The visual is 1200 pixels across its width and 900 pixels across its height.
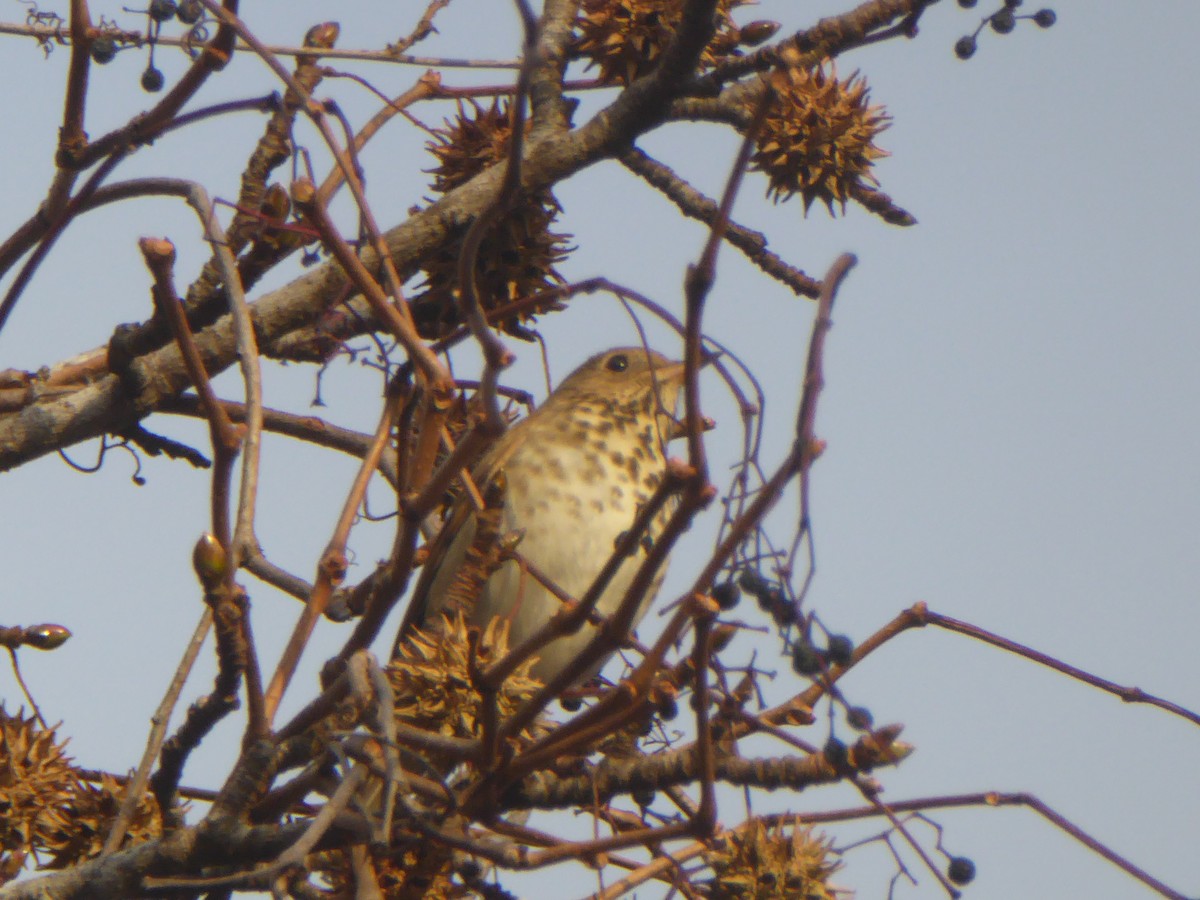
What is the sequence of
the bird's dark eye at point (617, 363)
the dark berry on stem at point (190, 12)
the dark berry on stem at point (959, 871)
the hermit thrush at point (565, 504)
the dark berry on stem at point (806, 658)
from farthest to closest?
the bird's dark eye at point (617, 363), the hermit thrush at point (565, 504), the dark berry on stem at point (190, 12), the dark berry on stem at point (959, 871), the dark berry on stem at point (806, 658)

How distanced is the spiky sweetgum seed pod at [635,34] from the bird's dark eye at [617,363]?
1.67 m

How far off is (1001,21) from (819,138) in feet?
1.11

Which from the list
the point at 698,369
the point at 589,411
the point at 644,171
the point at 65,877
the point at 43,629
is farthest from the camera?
the point at 589,411

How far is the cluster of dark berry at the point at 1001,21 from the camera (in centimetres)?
246

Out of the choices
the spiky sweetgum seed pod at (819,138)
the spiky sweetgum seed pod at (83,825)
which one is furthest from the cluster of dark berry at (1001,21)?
the spiky sweetgum seed pod at (83,825)

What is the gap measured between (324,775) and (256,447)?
482 mm

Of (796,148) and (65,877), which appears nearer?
(65,877)

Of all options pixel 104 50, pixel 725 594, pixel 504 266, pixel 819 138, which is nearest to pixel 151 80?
pixel 104 50

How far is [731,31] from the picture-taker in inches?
103

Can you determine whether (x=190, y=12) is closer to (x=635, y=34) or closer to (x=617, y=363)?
(x=635, y=34)

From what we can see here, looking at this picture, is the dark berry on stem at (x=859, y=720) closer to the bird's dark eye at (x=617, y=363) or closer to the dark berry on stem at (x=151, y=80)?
the dark berry on stem at (x=151, y=80)

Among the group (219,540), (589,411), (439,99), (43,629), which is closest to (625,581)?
(589,411)

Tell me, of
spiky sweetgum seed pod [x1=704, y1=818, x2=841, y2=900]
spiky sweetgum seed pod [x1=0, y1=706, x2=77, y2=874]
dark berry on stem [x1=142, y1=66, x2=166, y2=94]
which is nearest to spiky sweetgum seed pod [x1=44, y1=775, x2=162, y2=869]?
spiky sweetgum seed pod [x1=0, y1=706, x2=77, y2=874]

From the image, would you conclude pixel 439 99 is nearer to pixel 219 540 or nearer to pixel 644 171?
pixel 644 171
